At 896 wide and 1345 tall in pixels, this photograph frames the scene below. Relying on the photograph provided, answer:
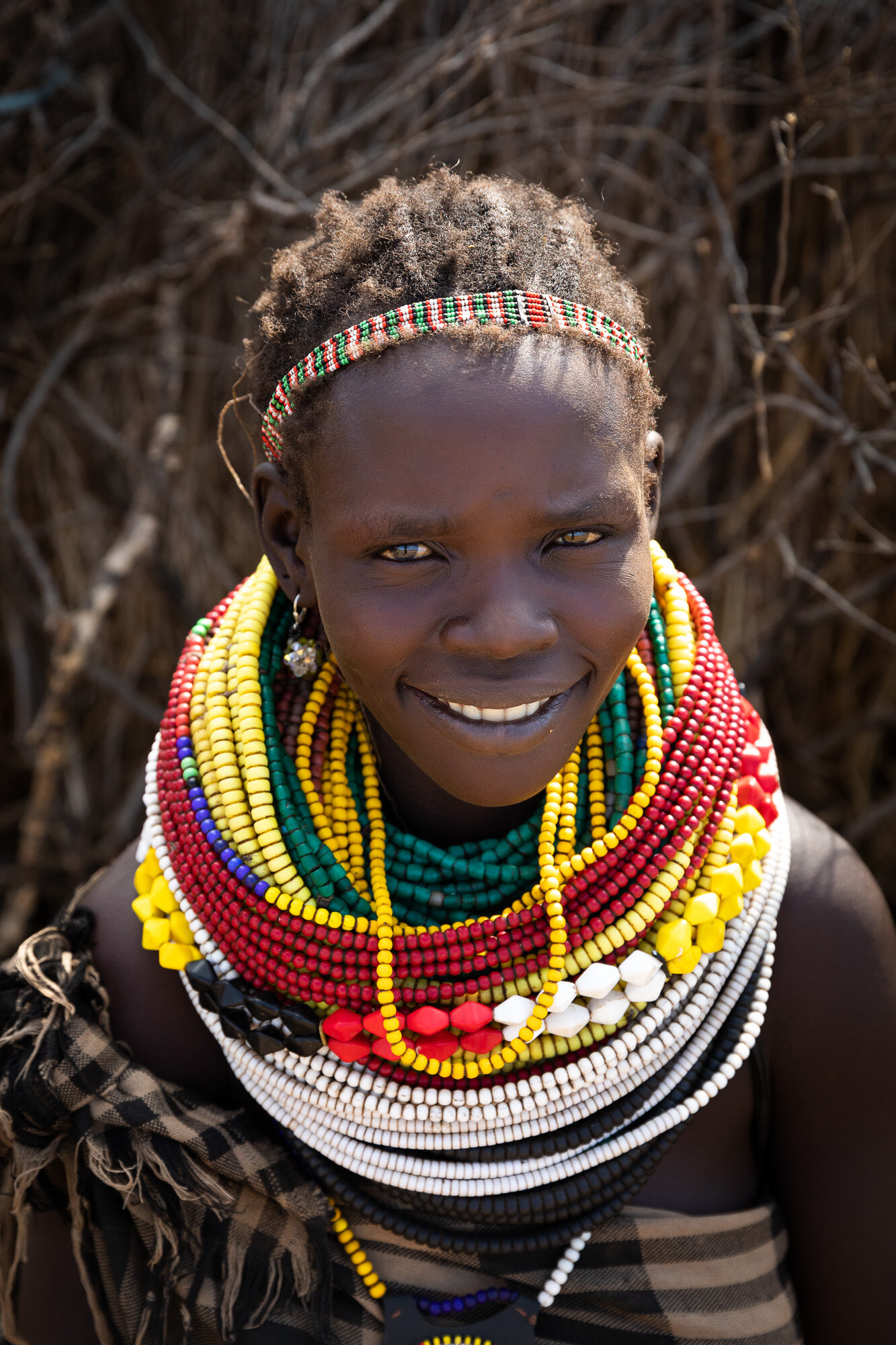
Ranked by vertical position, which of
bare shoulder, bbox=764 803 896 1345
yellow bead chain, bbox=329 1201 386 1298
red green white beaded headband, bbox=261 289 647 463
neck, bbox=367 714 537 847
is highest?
red green white beaded headband, bbox=261 289 647 463

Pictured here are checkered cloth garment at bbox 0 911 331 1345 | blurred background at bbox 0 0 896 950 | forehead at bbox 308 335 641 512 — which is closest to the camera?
forehead at bbox 308 335 641 512

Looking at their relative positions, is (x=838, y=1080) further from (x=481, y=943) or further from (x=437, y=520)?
(x=437, y=520)

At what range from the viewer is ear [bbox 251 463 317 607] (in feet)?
4.46

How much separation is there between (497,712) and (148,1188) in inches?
31.7

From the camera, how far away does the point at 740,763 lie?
1.44m

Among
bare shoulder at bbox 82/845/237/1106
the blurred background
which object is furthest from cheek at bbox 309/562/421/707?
the blurred background

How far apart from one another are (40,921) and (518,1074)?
99.9 inches

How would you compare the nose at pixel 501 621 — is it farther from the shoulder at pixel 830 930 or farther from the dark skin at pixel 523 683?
the shoulder at pixel 830 930

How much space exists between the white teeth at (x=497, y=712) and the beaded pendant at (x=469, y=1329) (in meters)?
0.81


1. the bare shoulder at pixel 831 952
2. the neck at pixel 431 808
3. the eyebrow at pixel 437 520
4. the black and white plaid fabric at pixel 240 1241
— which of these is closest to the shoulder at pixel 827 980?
the bare shoulder at pixel 831 952

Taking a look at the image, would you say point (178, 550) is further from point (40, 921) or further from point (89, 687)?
point (40, 921)

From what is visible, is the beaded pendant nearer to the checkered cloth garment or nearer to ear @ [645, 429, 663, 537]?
the checkered cloth garment

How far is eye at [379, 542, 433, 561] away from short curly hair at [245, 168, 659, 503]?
0.55 ft

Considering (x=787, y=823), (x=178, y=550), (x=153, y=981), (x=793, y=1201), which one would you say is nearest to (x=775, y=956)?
(x=787, y=823)
